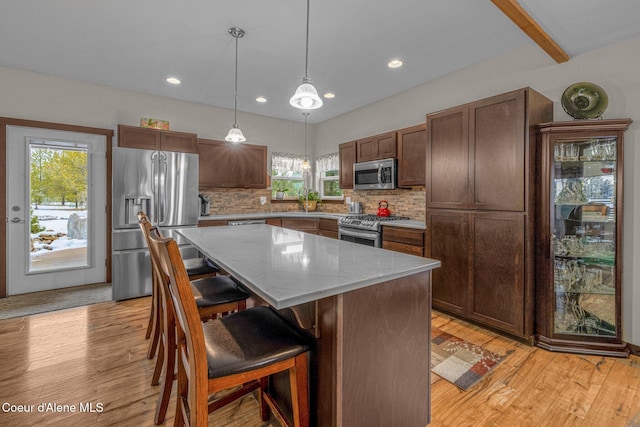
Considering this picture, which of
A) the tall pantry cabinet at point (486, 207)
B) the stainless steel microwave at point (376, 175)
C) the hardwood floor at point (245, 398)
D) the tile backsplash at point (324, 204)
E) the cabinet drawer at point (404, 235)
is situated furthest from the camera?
the tile backsplash at point (324, 204)

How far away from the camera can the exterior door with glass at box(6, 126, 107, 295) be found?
361cm

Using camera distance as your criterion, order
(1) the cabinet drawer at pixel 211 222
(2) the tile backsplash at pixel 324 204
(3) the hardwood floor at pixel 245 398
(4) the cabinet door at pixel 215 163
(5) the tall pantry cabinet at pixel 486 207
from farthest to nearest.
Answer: (4) the cabinet door at pixel 215 163 → (1) the cabinet drawer at pixel 211 222 → (2) the tile backsplash at pixel 324 204 → (5) the tall pantry cabinet at pixel 486 207 → (3) the hardwood floor at pixel 245 398

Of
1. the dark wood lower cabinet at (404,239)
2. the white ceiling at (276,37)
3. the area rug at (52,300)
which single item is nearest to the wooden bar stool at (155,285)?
the area rug at (52,300)

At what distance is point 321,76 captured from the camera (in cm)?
366

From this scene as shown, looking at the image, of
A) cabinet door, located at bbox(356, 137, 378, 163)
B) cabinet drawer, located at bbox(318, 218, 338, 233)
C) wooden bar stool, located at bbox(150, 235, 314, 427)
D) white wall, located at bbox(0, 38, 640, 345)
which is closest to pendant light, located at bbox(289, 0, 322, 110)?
wooden bar stool, located at bbox(150, 235, 314, 427)

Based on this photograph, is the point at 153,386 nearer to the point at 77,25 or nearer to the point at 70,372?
the point at 70,372

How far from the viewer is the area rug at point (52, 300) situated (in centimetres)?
316

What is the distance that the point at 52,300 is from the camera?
3.47m

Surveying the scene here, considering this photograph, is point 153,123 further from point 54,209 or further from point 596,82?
point 596,82

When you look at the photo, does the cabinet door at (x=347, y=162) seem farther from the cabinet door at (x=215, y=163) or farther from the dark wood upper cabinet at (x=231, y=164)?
the cabinet door at (x=215, y=163)

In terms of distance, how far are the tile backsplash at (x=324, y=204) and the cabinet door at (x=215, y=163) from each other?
372mm

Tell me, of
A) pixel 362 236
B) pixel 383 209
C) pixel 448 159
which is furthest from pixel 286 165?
pixel 448 159

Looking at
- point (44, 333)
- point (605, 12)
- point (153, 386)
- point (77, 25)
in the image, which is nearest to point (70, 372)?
point (153, 386)

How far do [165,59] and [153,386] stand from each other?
3.20 m
